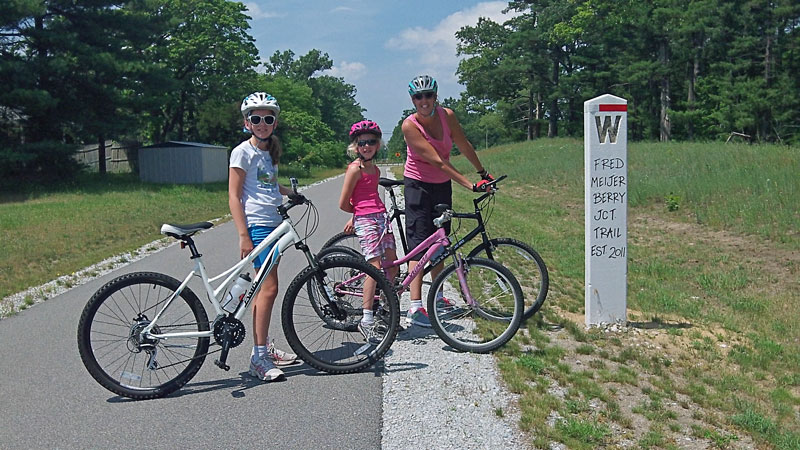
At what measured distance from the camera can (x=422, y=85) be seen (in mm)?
5828

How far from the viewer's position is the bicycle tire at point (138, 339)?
474 centimetres

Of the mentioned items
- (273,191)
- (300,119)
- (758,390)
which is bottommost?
(758,390)

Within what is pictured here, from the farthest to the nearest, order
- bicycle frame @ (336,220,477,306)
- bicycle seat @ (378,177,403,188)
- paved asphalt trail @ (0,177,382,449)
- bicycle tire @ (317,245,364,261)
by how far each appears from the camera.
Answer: bicycle tire @ (317,245,364,261)
bicycle seat @ (378,177,403,188)
bicycle frame @ (336,220,477,306)
paved asphalt trail @ (0,177,382,449)

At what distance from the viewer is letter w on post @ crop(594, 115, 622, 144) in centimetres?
619

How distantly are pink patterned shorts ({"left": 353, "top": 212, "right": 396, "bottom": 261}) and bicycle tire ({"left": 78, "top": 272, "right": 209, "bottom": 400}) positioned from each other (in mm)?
1553

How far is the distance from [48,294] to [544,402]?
7039 mm

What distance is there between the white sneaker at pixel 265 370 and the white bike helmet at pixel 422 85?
8.04 ft

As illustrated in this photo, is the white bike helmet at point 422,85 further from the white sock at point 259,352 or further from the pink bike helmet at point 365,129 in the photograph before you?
the white sock at point 259,352

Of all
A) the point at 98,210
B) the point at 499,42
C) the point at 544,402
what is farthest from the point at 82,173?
the point at 499,42

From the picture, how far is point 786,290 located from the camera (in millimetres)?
9125

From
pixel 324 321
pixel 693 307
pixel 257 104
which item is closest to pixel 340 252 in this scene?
pixel 324 321

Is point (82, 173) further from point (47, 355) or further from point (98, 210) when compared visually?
point (47, 355)

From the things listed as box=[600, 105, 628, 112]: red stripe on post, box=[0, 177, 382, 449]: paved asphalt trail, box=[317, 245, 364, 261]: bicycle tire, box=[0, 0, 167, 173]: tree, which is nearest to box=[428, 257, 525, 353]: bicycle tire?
box=[0, 177, 382, 449]: paved asphalt trail

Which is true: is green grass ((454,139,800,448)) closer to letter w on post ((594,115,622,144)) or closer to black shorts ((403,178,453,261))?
black shorts ((403,178,453,261))
